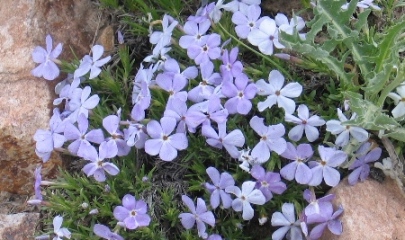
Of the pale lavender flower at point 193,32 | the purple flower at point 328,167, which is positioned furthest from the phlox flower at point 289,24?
the purple flower at point 328,167

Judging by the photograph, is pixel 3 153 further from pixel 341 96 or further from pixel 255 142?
pixel 341 96

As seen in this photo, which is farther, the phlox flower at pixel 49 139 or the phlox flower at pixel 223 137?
→ the phlox flower at pixel 49 139

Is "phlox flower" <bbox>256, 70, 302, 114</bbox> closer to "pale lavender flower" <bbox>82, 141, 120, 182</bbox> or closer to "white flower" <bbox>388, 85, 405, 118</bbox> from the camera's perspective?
"white flower" <bbox>388, 85, 405, 118</bbox>

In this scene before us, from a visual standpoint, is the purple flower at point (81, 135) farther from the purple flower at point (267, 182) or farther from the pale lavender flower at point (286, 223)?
the pale lavender flower at point (286, 223)

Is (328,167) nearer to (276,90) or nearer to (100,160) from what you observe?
(276,90)

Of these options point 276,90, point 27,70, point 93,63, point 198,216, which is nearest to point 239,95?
point 276,90

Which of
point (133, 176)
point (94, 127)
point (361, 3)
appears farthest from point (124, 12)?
point (361, 3)
